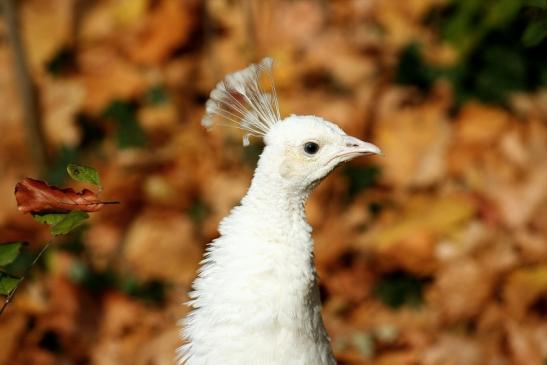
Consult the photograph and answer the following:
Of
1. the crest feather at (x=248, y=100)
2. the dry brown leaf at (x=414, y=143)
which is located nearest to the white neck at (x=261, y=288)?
A: the crest feather at (x=248, y=100)

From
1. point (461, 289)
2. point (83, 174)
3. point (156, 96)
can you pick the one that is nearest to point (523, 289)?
point (461, 289)

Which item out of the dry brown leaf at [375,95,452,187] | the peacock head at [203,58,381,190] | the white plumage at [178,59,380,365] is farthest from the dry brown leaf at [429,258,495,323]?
the peacock head at [203,58,381,190]

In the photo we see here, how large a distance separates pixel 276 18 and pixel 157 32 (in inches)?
28.8

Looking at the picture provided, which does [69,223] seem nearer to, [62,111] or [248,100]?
[248,100]

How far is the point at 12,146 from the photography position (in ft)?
13.7

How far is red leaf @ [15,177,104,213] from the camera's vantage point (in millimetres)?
1516

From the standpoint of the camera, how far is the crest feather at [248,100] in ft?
6.60

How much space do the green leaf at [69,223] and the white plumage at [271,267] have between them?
0.48m

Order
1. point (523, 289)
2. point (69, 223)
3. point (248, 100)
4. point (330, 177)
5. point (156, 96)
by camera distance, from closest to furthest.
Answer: point (69, 223)
point (248, 100)
point (523, 289)
point (330, 177)
point (156, 96)

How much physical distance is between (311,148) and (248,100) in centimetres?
21

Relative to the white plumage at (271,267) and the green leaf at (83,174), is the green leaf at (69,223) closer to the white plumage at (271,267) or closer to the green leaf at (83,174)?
the green leaf at (83,174)

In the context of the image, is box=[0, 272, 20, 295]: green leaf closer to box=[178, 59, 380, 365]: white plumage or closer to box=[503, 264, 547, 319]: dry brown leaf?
box=[178, 59, 380, 365]: white plumage

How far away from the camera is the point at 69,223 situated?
1499mm

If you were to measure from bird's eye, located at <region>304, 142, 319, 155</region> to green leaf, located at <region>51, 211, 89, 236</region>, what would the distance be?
622 millimetres
